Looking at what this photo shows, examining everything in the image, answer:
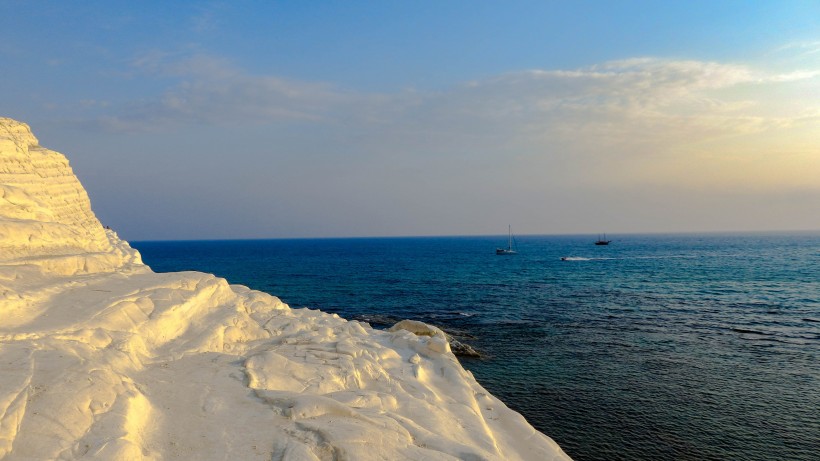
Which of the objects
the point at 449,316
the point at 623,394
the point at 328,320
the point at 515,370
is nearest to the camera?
the point at 328,320

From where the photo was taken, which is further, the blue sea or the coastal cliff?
the blue sea

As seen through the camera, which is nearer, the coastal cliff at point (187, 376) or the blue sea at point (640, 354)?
the coastal cliff at point (187, 376)

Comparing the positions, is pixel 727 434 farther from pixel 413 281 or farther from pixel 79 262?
pixel 413 281

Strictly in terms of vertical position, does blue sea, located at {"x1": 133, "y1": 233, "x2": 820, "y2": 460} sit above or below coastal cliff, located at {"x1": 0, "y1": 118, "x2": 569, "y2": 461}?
below

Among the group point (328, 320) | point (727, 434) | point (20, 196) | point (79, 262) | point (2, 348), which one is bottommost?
point (727, 434)

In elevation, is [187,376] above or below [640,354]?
above

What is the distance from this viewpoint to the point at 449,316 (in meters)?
46.2

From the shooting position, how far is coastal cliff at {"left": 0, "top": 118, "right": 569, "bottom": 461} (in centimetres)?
814

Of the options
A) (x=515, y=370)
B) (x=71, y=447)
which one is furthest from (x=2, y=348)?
(x=515, y=370)

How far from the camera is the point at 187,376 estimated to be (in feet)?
36.7

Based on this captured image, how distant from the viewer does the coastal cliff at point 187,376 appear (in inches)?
320

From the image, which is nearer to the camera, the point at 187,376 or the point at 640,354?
the point at 187,376

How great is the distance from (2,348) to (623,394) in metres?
26.6

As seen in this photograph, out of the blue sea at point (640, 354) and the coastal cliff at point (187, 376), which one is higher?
the coastal cliff at point (187, 376)
